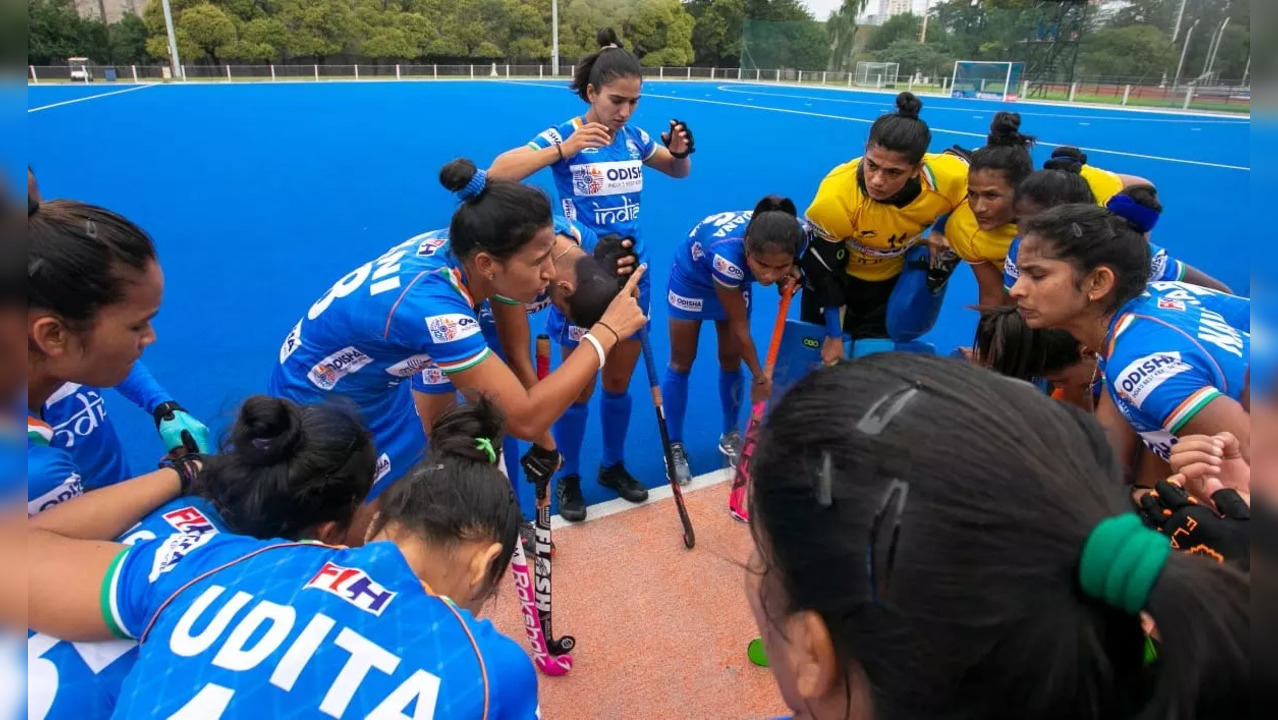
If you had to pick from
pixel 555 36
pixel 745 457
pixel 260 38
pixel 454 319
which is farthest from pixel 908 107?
pixel 260 38

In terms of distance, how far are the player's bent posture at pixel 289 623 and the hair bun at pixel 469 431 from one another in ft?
0.62

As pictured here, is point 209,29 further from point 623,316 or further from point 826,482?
point 826,482

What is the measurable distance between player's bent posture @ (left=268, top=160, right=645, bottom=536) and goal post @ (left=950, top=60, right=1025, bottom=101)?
94.8ft

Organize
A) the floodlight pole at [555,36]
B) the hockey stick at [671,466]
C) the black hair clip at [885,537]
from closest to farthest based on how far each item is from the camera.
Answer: the black hair clip at [885,537]
the hockey stick at [671,466]
the floodlight pole at [555,36]

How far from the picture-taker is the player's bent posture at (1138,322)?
70.2 inches

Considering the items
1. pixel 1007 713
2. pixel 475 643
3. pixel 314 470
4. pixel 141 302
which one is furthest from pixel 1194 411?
pixel 141 302

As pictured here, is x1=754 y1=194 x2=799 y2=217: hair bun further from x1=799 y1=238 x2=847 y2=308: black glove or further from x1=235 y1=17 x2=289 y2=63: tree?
x1=235 y1=17 x2=289 y2=63: tree

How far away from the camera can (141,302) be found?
5.05 ft

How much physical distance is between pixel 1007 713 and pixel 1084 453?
0.27 meters

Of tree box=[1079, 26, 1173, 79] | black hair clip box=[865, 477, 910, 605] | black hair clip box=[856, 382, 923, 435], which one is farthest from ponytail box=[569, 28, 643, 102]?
tree box=[1079, 26, 1173, 79]

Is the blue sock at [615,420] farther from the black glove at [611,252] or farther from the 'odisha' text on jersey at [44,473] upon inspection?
the 'odisha' text on jersey at [44,473]

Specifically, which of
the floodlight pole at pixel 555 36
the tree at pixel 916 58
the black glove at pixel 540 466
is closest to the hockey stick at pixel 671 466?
the black glove at pixel 540 466

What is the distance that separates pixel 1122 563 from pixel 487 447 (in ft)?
4.05

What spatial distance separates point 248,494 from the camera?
1545 millimetres
